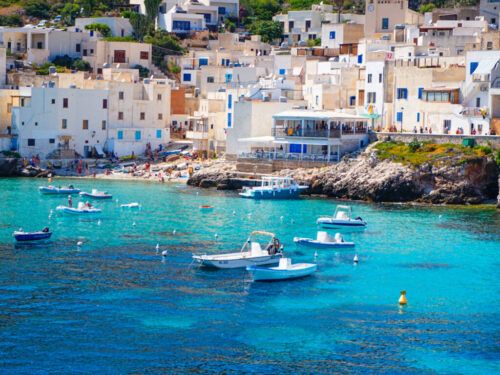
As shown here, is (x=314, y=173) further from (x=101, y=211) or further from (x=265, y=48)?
(x=265, y=48)

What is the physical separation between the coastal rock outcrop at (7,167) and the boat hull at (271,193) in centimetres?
2443

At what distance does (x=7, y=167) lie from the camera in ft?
267

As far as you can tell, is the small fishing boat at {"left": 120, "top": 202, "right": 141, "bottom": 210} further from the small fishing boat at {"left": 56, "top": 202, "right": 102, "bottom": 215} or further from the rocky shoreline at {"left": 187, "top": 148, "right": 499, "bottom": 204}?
the rocky shoreline at {"left": 187, "top": 148, "right": 499, "bottom": 204}

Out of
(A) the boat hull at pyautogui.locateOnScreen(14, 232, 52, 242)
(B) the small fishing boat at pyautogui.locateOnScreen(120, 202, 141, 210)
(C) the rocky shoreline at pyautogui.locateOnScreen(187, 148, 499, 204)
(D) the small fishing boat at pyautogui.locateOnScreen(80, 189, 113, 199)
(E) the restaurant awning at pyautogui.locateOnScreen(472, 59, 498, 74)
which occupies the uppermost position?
(E) the restaurant awning at pyautogui.locateOnScreen(472, 59, 498, 74)

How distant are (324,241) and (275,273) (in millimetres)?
Answer: 8510

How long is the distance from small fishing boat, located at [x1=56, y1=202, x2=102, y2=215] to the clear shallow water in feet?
3.58

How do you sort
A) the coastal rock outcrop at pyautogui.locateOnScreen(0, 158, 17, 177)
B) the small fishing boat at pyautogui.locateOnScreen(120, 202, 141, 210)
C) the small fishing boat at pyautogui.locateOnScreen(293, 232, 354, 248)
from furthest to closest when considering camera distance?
the coastal rock outcrop at pyautogui.locateOnScreen(0, 158, 17, 177) < the small fishing boat at pyautogui.locateOnScreen(120, 202, 141, 210) < the small fishing boat at pyautogui.locateOnScreen(293, 232, 354, 248)

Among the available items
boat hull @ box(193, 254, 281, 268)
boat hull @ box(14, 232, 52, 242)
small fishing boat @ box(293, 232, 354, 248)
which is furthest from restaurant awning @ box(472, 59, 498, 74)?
boat hull @ box(14, 232, 52, 242)

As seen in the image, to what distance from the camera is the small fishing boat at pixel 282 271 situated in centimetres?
4044

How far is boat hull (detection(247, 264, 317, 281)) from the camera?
133ft

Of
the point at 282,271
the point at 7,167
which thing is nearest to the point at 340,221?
the point at 282,271

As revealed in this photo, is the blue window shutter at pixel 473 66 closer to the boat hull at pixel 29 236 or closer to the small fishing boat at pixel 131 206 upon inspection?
the small fishing boat at pixel 131 206

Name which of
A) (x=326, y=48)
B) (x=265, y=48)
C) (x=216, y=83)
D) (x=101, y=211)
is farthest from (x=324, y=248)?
(x=265, y=48)

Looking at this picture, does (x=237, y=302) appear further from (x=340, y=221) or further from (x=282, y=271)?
(x=340, y=221)
